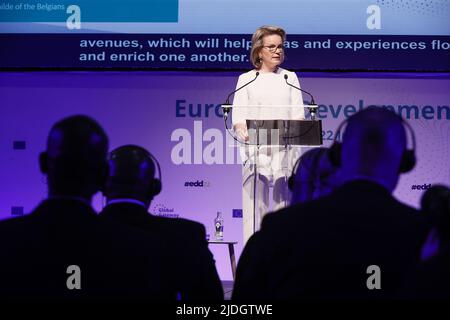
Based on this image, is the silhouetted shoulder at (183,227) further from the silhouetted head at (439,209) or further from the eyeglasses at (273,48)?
the eyeglasses at (273,48)

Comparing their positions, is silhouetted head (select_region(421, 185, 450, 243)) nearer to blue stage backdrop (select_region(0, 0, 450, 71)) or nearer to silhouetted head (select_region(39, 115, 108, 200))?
silhouetted head (select_region(39, 115, 108, 200))

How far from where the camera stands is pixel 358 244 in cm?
272

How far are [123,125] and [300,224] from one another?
16.1ft

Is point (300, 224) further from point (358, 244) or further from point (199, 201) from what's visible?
point (199, 201)

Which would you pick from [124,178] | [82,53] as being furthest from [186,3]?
[124,178]

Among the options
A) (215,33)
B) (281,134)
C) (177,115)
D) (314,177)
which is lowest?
(314,177)

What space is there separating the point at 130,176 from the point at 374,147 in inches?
39.0

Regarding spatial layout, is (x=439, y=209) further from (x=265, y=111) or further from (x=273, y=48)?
(x=273, y=48)

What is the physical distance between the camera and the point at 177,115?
7.28 meters

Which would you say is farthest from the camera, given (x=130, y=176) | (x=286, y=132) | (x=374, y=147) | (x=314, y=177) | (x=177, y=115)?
(x=177, y=115)

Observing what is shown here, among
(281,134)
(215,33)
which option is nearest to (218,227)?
(215,33)

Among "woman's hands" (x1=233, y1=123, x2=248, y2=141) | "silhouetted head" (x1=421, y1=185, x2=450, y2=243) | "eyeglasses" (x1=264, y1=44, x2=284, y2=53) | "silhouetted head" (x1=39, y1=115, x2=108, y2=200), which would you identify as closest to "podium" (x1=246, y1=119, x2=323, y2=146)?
"woman's hands" (x1=233, y1=123, x2=248, y2=141)

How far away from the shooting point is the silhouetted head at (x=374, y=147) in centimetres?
275

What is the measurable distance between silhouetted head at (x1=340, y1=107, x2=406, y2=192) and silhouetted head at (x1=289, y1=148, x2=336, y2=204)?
0.22 metres
